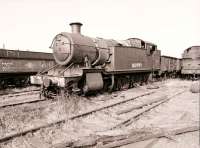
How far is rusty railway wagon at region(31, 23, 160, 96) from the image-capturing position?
9384mm

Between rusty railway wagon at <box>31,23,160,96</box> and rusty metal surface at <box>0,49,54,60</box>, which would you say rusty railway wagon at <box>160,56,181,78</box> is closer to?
rusty railway wagon at <box>31,23,160,96</box>

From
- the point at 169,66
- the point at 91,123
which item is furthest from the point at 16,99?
the point at 169,66

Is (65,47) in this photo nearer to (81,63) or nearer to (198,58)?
(81,63)

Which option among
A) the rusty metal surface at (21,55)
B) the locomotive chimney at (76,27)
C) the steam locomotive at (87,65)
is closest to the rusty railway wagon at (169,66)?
the steam locomotive at (87,65)

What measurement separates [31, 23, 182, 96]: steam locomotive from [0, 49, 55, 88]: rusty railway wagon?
370cm

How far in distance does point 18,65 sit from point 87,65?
5.89m

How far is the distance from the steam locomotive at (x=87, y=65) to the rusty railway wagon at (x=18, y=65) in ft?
12.1

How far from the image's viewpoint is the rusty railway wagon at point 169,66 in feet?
62.8

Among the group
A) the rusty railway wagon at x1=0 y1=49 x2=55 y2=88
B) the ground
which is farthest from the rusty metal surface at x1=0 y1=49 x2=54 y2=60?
the ground

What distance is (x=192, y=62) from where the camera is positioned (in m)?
20.2

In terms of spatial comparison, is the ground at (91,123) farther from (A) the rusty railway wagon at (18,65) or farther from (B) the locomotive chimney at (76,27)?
(A) the rusty railway wagon at (18,65)

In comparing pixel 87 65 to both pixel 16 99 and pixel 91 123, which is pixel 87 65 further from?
pixel 91 123

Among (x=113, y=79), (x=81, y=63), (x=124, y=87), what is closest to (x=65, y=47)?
(x=81, y=63)

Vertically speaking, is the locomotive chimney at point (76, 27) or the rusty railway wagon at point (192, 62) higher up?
the locomotive chimney at point (76, 27)
